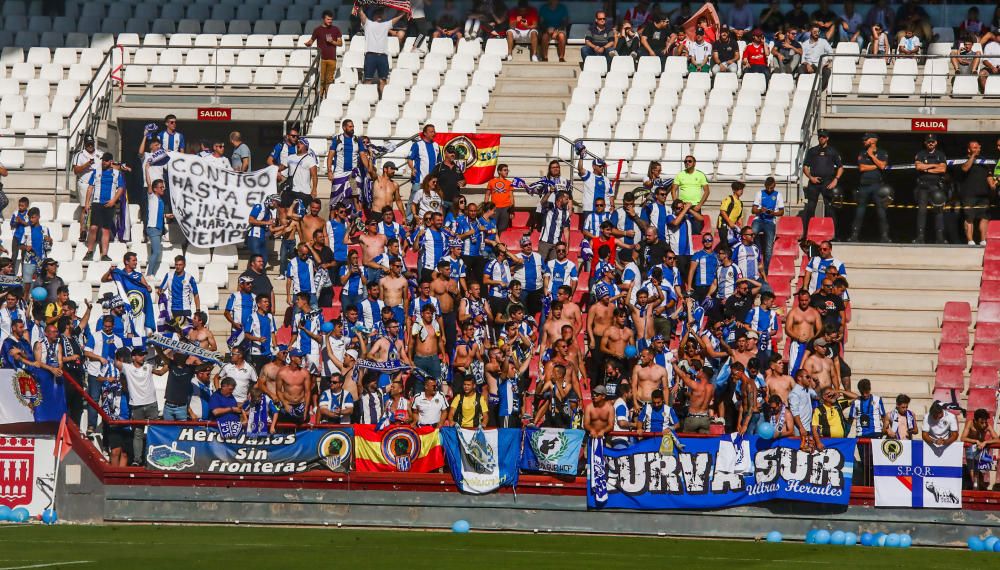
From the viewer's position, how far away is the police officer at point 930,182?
26.9 m

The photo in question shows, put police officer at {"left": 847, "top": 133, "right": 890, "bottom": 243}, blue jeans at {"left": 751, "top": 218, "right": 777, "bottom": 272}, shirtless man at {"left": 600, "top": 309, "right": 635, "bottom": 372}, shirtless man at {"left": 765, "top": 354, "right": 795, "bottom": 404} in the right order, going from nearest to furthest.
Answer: shirtless man at {"left": 765, "top": 354, "right": 795, "bottom": 404} → shirtless man at {"left": 600, "top": 309, "right": 635, "bottom": 372} → blue jeans at {"left": 751, "top": 218, "right": 777, "bottom": 272} → police officer at {"left": 847, "top": 133, "right": 890, "bottom": 243}

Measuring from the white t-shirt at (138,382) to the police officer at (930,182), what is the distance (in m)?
11.5

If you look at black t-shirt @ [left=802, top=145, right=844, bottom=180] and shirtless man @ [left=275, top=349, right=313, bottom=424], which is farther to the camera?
black t-shirt @ [left=802, top=145, right=844, bottom=180]

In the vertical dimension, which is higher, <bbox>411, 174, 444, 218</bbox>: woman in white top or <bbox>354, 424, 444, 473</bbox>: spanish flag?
<bbox>411, 174, 444, 218</bbox>: woman in white top

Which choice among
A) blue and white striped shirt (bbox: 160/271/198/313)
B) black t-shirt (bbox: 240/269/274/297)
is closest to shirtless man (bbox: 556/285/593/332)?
black t-shirt (bbox: 240/269/274/297)

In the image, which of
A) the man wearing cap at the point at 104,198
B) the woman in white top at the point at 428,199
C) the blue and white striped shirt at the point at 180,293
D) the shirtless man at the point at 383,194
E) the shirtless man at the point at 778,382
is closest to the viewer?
the shirtless man at the point at 778,382

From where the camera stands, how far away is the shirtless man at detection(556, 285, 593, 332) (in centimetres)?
2386

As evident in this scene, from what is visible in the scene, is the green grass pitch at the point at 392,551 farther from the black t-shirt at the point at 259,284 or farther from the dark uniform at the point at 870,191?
the dark uniform at the point at 870,191

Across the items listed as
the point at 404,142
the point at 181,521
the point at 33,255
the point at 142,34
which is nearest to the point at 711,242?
the point at 404,142

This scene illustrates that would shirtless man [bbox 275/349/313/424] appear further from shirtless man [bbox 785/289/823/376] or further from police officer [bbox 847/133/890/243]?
police officer [bbox 847/133/890/243]

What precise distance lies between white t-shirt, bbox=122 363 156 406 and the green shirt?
822cm

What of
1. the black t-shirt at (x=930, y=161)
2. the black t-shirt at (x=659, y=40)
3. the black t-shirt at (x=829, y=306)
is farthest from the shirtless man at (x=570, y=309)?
the black t-shirt at (x=659, y=40)

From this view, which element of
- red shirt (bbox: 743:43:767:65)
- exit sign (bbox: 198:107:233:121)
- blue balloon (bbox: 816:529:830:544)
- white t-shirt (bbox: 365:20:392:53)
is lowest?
blue balloon (bbox: 816:529:830:544)

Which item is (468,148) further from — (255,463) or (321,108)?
(255,463)
